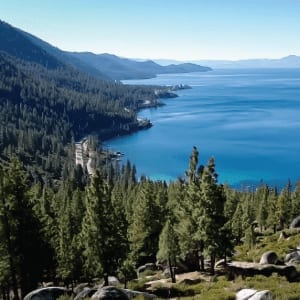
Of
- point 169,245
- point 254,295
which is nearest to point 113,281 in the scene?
point 169,245

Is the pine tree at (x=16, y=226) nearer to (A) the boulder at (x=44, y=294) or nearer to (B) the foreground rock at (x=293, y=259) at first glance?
(A) the boulder at (x=44, y=294)

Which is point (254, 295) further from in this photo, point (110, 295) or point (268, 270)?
point (268, 270)

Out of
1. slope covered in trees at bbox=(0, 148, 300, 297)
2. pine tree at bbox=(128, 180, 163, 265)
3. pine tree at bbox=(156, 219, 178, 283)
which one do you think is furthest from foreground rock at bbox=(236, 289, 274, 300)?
pine tree at bbox=(128, 180, 163, 265)

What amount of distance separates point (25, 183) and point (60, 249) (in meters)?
13.9

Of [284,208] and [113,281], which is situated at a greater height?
[113,281]

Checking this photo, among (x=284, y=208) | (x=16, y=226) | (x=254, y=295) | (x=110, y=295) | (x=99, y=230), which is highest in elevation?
(x=254, y=295)

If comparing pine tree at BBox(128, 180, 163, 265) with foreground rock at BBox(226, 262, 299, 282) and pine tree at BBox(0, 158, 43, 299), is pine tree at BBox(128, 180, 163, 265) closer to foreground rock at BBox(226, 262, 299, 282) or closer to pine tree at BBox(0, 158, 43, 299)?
pine tree at BBox(0, 158, 43, 299)

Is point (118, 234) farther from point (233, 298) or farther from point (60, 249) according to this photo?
point (233, 298)

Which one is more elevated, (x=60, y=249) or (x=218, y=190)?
(x=218, y=190)

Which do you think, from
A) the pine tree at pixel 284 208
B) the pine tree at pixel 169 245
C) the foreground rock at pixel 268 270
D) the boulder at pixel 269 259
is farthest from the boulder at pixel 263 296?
the pine tree at pixel 284 208

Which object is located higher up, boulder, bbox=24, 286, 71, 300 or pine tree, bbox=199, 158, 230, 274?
pine tree, bbox=199, 158, 230, 274

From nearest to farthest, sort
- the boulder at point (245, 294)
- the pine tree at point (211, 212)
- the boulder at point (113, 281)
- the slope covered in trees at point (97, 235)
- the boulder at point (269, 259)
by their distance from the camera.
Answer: the boulder at point (245, 294) < the boulder at point (269, 259) < the slope covered in trees at point (97, 235) < the pine tree at point (211, 212) < the boulder at point (113, 281)

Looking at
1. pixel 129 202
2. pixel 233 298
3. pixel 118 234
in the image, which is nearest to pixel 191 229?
pixel 118 234

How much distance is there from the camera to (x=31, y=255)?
38.0 metres
